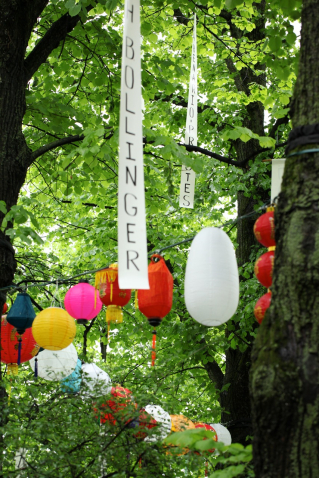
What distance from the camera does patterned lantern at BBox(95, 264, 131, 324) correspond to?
4.35 metres

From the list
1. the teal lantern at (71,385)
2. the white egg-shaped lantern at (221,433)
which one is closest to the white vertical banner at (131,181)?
the teal lantern at (71,385)

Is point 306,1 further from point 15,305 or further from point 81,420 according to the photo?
point 81,420

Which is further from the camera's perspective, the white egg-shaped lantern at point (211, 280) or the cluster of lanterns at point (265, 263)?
the white egg-shaped lantern at point (211, 280)

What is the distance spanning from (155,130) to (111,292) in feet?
16.8

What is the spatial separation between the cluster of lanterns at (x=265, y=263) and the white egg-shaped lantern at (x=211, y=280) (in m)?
0.25

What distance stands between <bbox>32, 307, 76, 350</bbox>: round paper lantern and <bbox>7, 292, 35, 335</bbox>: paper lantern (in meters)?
0.19

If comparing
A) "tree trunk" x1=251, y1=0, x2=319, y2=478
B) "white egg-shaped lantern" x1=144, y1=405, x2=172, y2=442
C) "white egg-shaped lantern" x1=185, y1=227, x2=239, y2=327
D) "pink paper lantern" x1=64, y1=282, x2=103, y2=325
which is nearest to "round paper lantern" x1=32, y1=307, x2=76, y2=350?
"pink paper lantern" x1=64, y1=282, x2=103, y2=325

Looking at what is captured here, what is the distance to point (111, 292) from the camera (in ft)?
14.3

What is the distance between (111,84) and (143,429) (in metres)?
3.95

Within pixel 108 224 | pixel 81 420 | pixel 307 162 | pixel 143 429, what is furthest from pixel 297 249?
pixel 108 224

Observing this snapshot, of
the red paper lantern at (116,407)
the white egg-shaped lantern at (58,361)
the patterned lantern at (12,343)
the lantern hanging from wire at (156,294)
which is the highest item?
the lantern hanging from wire at (156,294)

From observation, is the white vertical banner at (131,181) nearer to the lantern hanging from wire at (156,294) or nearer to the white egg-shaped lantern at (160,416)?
the lantern hanging from wire at (156,294)

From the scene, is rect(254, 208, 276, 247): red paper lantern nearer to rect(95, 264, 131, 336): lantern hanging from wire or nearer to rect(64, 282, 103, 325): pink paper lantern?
rect(95, 264, 131, 336): lantern hanging from wire

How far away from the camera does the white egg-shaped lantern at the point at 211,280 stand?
144 inches
